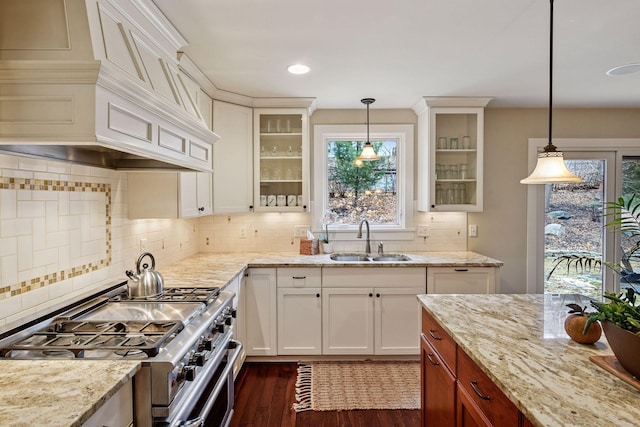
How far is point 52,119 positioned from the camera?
1170 mm

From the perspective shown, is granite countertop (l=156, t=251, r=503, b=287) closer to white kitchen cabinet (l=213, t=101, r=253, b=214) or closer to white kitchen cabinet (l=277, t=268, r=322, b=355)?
white kitchen cabinet (l=277, t=268, r=322, b=355)

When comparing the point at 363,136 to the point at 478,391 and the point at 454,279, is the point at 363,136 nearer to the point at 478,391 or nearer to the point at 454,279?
the point at 454,279

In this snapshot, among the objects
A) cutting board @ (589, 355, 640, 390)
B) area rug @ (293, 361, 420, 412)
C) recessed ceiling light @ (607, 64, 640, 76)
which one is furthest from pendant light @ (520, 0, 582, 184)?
area rug @ (293, 361, 420, 412)

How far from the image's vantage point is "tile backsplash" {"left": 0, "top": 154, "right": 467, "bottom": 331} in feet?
4.74

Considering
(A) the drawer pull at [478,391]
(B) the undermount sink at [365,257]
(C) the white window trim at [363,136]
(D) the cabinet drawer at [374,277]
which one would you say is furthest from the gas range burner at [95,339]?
(C) the white window trim at [363,136]

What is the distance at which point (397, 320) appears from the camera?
3068 mm

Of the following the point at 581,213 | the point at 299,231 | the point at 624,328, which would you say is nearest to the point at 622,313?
the point at 624,328

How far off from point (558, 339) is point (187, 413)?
141cm

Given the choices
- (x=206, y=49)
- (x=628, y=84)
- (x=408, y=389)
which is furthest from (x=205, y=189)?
(x=628, y=84)

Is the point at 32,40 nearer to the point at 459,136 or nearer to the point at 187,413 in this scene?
the point at 187,413

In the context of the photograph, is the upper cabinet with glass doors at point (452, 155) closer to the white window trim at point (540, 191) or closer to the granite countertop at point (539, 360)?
the white window trim at point (540, 191)

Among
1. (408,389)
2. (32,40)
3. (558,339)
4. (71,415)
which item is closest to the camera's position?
(71,415)

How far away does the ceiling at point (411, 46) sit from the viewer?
71.5 inches

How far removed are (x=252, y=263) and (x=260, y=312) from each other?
1.37 feet
